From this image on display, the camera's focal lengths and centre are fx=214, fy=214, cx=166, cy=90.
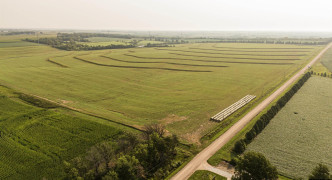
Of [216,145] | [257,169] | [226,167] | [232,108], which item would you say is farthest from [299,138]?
[257,169]

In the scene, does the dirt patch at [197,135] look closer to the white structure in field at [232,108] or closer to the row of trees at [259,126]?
the white structure in field at [232,108]

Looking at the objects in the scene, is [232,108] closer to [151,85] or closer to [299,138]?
[299,138]

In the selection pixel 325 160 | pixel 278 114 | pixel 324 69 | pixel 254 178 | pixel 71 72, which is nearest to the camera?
pixel 254 178

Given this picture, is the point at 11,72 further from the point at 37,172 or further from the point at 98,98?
the point at 37,172

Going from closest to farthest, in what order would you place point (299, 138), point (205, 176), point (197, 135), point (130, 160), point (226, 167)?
point (130, 160)
point (205, 176)
point (226, 167)
point (299, 138)
point (197, 135)

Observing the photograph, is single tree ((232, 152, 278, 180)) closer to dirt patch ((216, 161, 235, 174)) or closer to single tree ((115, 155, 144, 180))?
dirt patch ((216, 161, 235, 174))

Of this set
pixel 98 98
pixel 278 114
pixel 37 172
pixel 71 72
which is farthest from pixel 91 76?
pixel 278 114

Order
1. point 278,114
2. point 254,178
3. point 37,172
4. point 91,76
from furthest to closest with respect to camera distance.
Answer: point 91,76 → point 278,114 → point 37,172 → point 254,178
